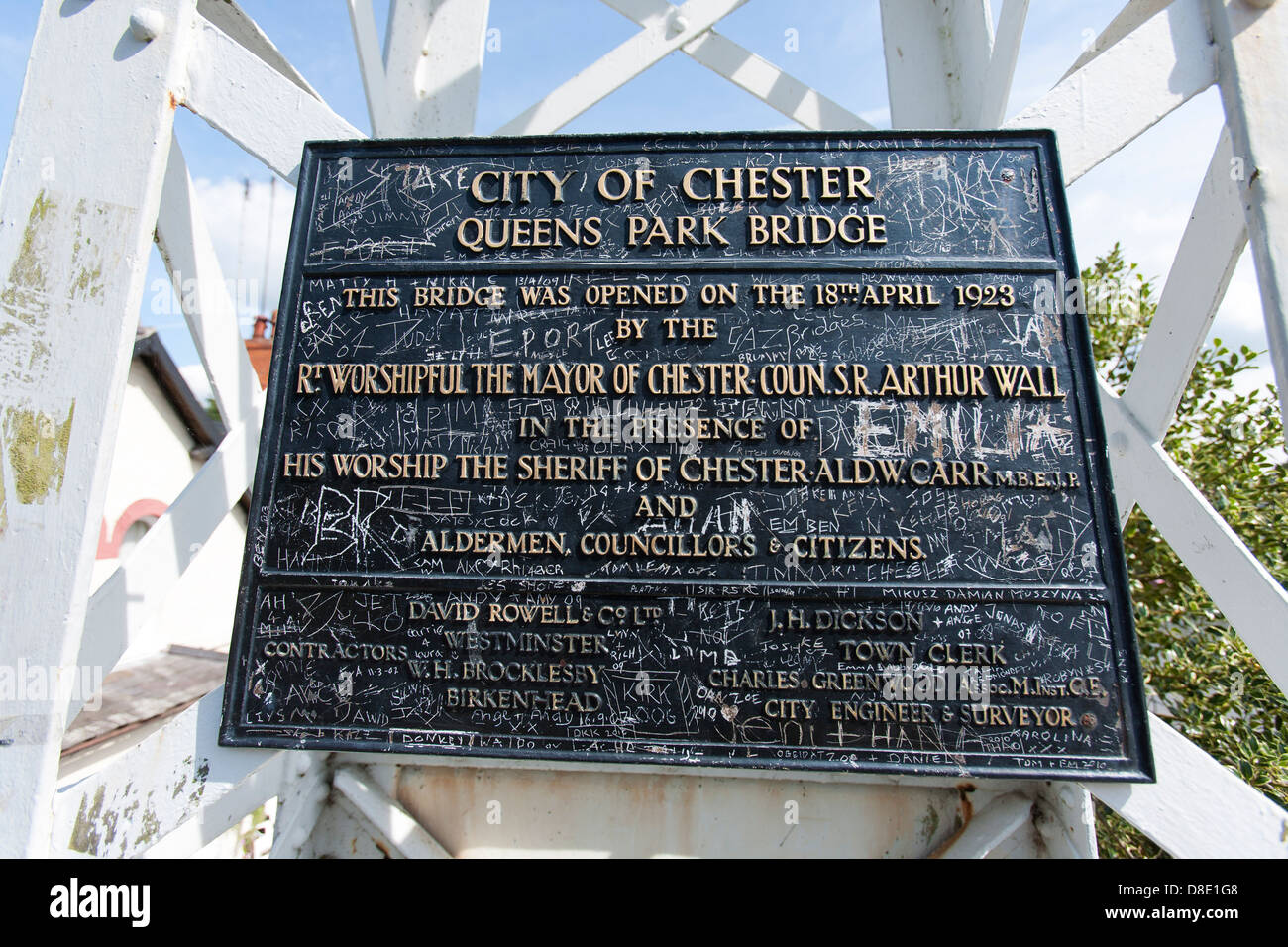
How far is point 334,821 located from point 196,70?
3.55 metres

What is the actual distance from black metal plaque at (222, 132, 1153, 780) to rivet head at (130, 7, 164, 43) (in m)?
0.70

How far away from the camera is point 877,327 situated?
257cm

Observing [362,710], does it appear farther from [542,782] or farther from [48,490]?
[48,490]

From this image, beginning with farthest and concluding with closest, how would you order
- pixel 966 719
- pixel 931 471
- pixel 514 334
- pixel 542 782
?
pixel 542 782
pixel 514 334
pixel 931 471
pixel 966 719

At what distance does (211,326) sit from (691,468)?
235 cm

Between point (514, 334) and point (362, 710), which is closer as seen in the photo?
point (362, 710)

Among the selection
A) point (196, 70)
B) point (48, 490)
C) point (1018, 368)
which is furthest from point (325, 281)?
point (1018, 368)

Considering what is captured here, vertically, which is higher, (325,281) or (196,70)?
(196,70)

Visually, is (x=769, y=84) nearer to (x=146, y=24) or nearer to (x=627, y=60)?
(x=627, y=60)

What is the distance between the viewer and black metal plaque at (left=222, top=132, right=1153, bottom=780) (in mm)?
2340

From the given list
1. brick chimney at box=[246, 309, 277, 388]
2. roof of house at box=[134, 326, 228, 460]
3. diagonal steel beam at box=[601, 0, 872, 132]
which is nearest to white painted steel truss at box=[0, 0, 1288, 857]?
diagonal steel beam at box=[601, 0, 872, 132]

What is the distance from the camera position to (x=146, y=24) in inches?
102

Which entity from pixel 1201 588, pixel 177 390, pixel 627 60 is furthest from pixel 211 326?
pixel 177 390

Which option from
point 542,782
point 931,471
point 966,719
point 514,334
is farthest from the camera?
point 542,782
